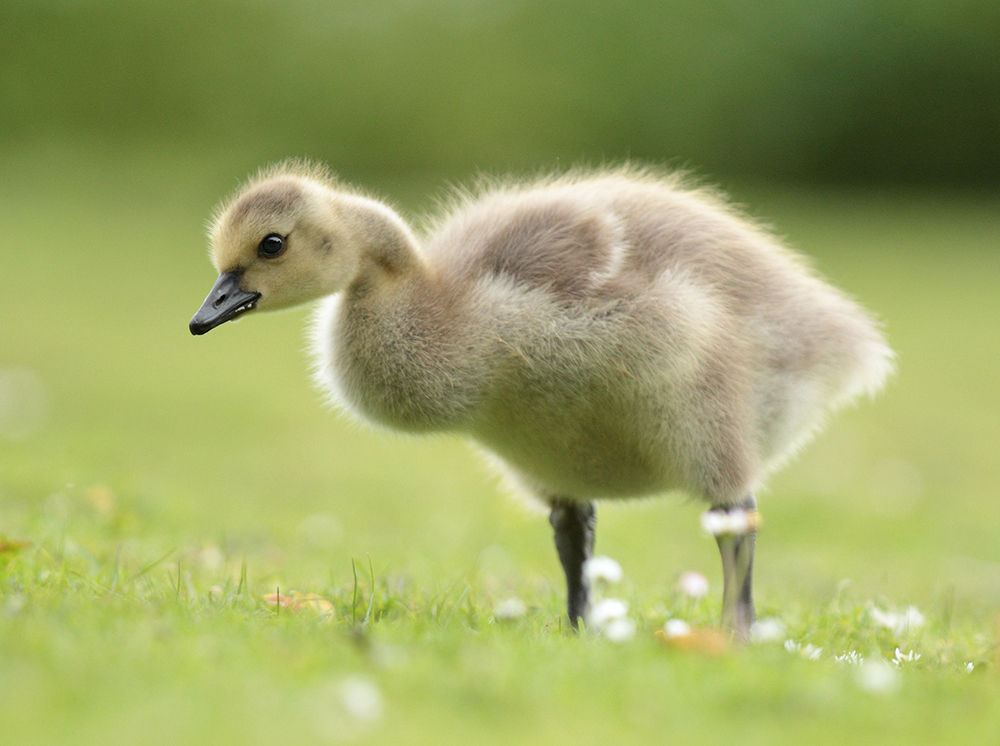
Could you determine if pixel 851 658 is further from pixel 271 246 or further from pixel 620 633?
pixel 271 246

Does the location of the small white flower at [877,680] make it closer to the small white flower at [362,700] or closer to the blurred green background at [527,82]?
the small white flower at [362,700]

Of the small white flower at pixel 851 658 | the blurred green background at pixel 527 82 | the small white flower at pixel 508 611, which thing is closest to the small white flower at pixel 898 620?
the small white flower at pixel 851 658

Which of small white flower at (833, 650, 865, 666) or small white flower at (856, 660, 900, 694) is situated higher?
small white flower at (856, 660, 900, 694)

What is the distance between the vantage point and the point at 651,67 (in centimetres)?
2123

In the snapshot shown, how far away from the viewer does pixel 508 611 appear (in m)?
3.49

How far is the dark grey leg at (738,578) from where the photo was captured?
11.4ft

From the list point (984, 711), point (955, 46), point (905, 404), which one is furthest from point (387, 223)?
point (955, 46)

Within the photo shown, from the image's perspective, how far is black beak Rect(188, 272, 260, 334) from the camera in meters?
3.36

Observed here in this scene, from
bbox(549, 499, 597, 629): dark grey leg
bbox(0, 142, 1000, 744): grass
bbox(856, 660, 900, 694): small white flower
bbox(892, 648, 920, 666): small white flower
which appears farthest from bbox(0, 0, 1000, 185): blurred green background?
bbox(856, 660, 900, 694): small white flower

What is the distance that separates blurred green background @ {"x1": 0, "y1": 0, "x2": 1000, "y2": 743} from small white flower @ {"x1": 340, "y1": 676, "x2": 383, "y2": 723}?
13cm

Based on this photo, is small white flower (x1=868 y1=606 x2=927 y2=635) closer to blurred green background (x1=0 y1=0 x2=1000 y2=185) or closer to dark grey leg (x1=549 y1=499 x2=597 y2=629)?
dark grey leg (x1=549 y1=499 x2=597 y2=629)

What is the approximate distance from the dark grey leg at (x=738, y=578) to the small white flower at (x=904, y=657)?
42 cm

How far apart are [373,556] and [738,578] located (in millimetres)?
2296

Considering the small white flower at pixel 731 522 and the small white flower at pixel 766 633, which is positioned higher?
the small white flower at pixel 731 522
